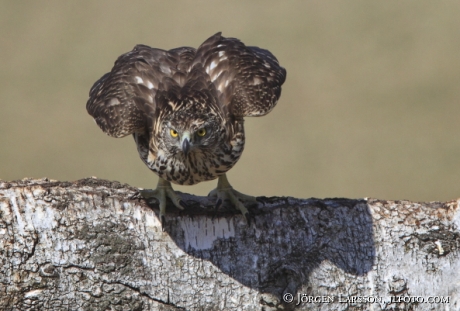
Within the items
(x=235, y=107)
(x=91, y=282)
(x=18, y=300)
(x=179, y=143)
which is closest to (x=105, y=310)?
(x=91, y=282)

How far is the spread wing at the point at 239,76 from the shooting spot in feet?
19.6

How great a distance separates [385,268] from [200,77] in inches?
98.4

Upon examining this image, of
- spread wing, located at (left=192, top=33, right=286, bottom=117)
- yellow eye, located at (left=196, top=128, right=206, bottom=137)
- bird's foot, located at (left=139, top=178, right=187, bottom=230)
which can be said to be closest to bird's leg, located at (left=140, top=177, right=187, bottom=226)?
bird's foot, located at (left=139, top=178, right=187, bottom=230)

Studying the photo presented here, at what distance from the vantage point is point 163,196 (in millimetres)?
5613

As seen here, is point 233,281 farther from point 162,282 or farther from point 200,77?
point 200,77

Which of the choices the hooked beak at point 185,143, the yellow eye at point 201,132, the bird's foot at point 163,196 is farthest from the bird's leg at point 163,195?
the yellow eye at point 201,132

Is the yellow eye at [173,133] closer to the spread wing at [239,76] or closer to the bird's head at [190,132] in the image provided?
the bird's head at [190,132]

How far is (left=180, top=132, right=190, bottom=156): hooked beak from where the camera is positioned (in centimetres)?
525

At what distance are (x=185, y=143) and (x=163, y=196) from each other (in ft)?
2.07

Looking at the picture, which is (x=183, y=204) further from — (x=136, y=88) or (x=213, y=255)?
(x=136, y=88)

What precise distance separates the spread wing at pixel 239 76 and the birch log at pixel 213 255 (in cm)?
111

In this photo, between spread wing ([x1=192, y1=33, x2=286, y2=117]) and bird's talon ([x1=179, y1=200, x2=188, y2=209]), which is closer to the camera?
bird's talon ([x1=179, y1=200, x2=188, y2=209])

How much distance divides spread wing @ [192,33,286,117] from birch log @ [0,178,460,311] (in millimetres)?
1108

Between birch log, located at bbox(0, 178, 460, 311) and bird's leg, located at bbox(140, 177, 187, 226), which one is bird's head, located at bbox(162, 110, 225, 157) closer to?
bird's leg, located at bbox(140, 177, 187, 226)
